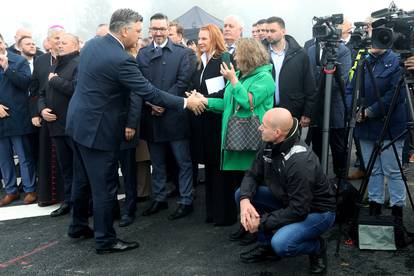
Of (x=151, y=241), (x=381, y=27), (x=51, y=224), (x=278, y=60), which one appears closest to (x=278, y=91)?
(x=278, y=60)

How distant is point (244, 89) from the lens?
3980 millimetres

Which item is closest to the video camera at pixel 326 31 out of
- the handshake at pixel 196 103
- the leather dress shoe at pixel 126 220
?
the handshake at pixel 196 103

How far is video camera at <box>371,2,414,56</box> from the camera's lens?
357 centimetres

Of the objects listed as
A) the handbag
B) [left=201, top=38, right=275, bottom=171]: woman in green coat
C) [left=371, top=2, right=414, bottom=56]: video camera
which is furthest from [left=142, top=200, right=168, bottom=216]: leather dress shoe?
[left=371, top=2, right=414, bottom=56]: video camera

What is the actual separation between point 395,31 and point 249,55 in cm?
113

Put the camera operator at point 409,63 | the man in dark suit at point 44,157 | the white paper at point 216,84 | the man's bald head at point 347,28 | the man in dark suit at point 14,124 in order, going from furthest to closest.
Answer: the man's bald head at point 347,28
the man in dark suit at point 14,124
the man in dark suit at point 44,157
the white paper at point 216,84
the camera operator at point 409,63

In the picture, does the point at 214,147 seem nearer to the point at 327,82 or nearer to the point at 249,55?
the point at 249,55

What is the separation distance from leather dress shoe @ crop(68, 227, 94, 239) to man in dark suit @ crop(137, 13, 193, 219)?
0.77 meters

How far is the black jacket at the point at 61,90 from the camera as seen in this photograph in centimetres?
492

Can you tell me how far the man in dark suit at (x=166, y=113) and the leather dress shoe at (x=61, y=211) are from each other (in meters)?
0.90

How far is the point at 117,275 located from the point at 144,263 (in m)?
0.28

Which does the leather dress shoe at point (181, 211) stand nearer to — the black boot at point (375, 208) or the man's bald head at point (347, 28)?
the black boot at point (375, 208)

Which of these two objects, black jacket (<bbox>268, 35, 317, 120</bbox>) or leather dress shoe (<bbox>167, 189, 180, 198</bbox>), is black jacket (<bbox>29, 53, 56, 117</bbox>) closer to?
leather dress shoe (<bbox>167, 189, 180, 198</bbox>)

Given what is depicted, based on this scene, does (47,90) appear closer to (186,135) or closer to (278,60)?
(186,135)
